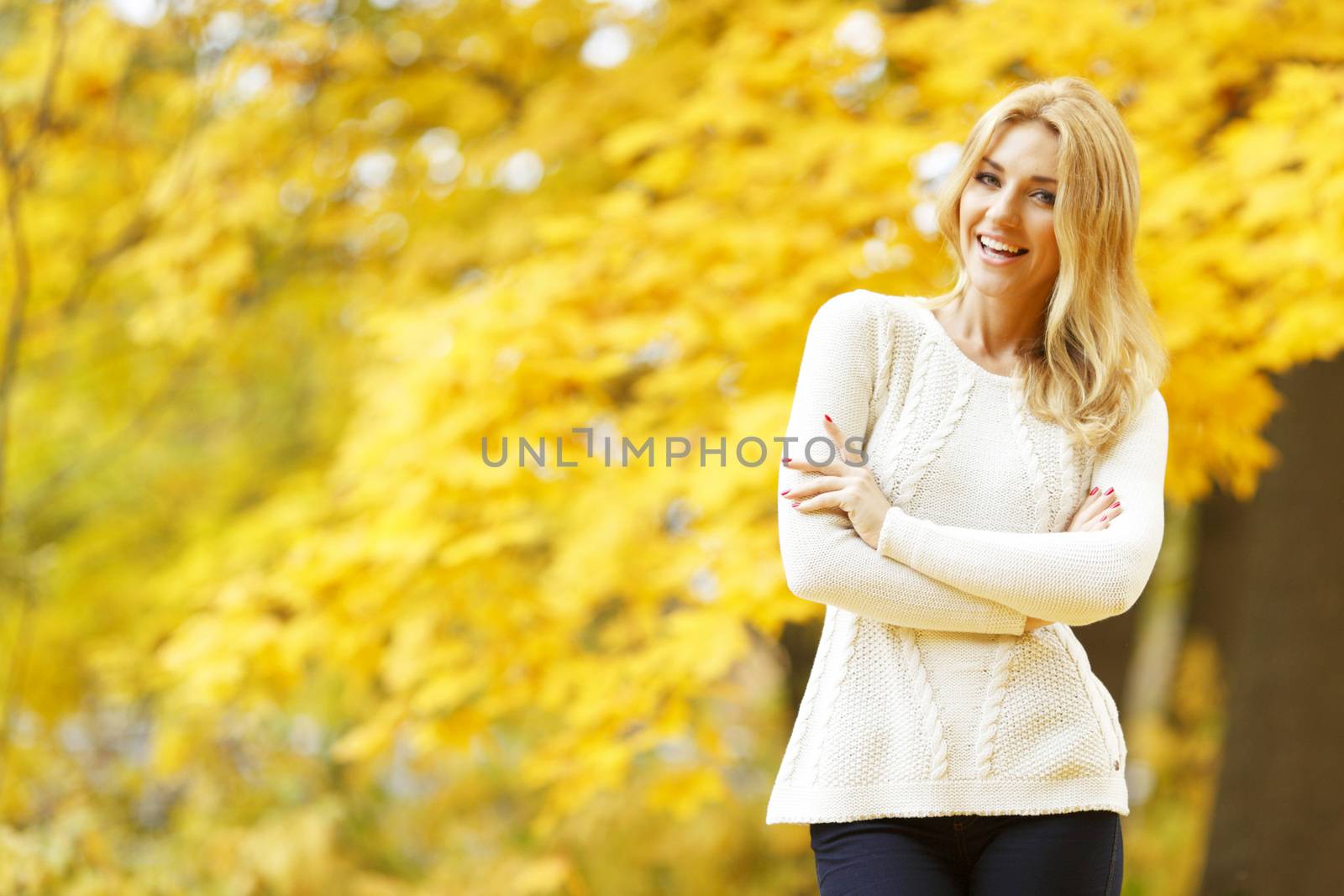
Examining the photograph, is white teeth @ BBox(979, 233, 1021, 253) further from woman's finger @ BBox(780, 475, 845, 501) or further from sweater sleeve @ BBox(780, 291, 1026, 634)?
woman's finger @ BBox(780, 475, 845, 501)

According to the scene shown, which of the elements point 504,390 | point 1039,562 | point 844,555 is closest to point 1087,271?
point 1039,562

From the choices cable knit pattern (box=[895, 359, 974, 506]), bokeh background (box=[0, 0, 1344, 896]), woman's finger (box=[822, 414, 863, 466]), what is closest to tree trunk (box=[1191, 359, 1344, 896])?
bokeh background (box=[0, 0, 1344, 896])

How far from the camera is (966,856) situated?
5.49 ft

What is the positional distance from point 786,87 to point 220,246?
6.55 ft

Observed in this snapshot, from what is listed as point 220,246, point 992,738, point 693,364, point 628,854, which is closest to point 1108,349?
point 992,738

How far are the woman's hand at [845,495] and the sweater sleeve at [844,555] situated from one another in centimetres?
1

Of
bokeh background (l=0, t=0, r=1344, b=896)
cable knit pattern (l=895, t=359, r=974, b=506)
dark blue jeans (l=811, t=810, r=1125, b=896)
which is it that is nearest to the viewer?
dark blue jeans (l=811, t=810, r=1125, b=896)

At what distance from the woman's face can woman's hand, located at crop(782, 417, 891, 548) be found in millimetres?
371

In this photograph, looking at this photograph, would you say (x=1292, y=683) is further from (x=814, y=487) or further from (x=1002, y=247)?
(x=814, y=487)

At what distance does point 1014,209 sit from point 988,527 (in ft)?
1.48

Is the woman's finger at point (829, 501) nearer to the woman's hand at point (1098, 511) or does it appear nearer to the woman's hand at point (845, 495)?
the woman's hand at point (845, 495)

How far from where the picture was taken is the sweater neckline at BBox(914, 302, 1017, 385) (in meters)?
1.83

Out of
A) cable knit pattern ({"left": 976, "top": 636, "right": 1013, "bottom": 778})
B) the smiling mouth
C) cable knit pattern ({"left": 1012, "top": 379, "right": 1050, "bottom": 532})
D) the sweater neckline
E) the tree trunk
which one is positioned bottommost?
the tree trunk

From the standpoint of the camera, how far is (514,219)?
4027mm
